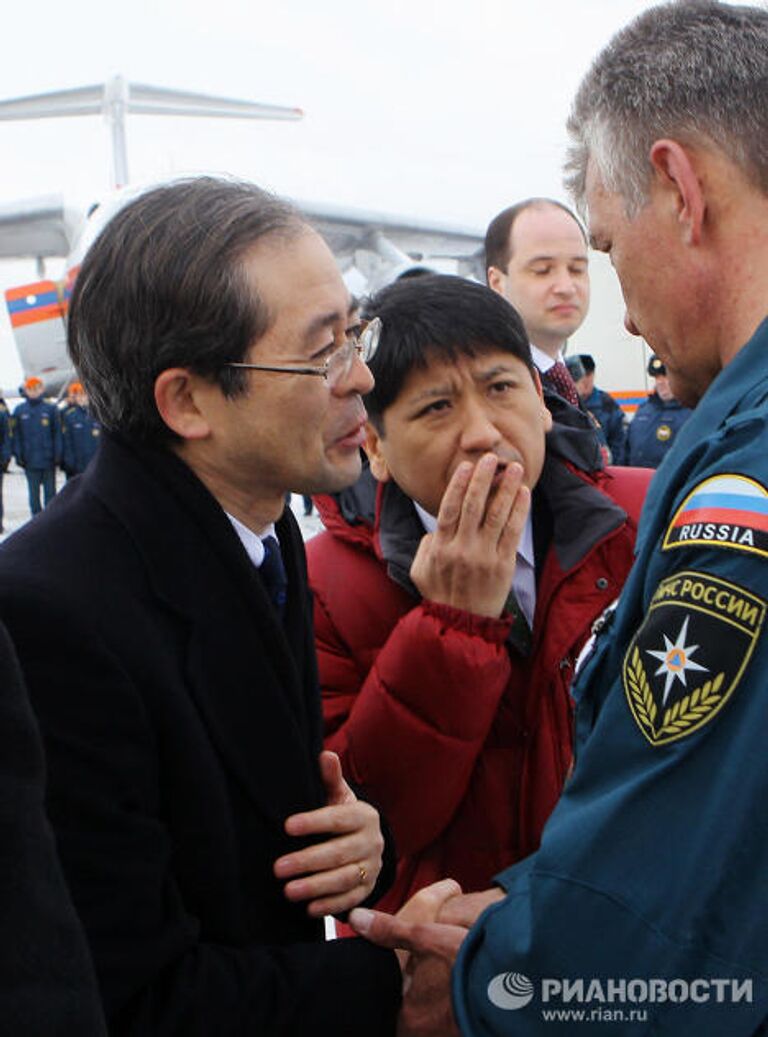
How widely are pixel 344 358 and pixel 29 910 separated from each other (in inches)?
41.6

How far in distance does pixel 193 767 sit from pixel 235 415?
514 mm

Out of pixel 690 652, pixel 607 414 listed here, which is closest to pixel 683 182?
pixel 690 652

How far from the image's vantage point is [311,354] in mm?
1443

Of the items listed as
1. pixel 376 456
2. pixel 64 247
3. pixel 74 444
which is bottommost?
pixel 74 444

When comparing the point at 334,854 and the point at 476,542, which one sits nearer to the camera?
the point at 334,854

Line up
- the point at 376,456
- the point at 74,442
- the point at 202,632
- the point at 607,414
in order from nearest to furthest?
the point at 202,632, the point at 376,456, the point at 607,414, the point at 74,442

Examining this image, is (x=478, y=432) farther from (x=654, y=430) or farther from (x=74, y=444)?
(x=74, y=444)

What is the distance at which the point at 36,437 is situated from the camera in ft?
50.4

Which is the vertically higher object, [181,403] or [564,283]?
[181,403]

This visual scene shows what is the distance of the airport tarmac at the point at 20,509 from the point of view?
12859 millimetres

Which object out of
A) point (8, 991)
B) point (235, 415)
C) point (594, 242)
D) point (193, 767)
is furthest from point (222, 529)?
point (8, 991)

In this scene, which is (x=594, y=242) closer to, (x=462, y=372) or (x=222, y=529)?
(x=462, y=372)

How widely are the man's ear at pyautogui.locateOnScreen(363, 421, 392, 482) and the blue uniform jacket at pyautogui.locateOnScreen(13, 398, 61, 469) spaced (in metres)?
14.5

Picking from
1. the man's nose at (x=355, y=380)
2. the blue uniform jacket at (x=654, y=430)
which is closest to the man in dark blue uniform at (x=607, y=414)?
the blue uniform jacket at (x=654, y=430)
